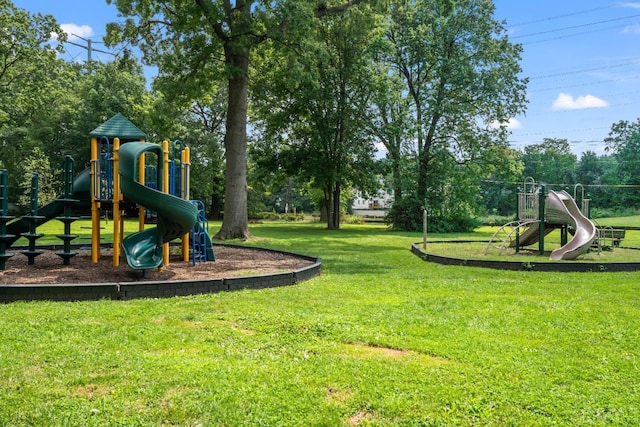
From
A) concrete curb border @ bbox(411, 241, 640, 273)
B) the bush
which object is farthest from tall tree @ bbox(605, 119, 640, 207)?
concrete curb border @ bbox(411, 241, 640, 273)

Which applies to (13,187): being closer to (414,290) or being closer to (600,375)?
(414,290)

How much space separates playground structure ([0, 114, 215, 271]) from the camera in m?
7.79

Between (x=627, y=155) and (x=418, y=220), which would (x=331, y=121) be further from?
(x=627, y=155)

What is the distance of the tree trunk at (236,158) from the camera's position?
17719 millimetres

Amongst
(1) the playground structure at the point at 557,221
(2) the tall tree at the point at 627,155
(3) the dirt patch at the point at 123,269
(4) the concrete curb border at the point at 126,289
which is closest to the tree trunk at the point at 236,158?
(3) the dirt patch at the point at 123,269

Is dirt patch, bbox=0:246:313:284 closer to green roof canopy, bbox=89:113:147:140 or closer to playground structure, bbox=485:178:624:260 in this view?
green roof canopy, bbox=89:113:147:140

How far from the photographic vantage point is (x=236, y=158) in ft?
58.4

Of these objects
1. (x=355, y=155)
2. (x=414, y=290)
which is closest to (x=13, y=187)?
(x=355, y=155)

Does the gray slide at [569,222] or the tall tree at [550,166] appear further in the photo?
the tall tree at [550,166]

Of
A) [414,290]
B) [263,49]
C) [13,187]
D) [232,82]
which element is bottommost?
[414,290]

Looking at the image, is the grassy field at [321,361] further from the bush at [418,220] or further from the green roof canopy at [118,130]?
the bush at [418,220]

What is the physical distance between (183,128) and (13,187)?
13626 millimetres

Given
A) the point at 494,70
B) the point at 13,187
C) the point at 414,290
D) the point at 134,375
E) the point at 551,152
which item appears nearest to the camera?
the point at 134,375

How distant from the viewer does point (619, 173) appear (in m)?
64.3
